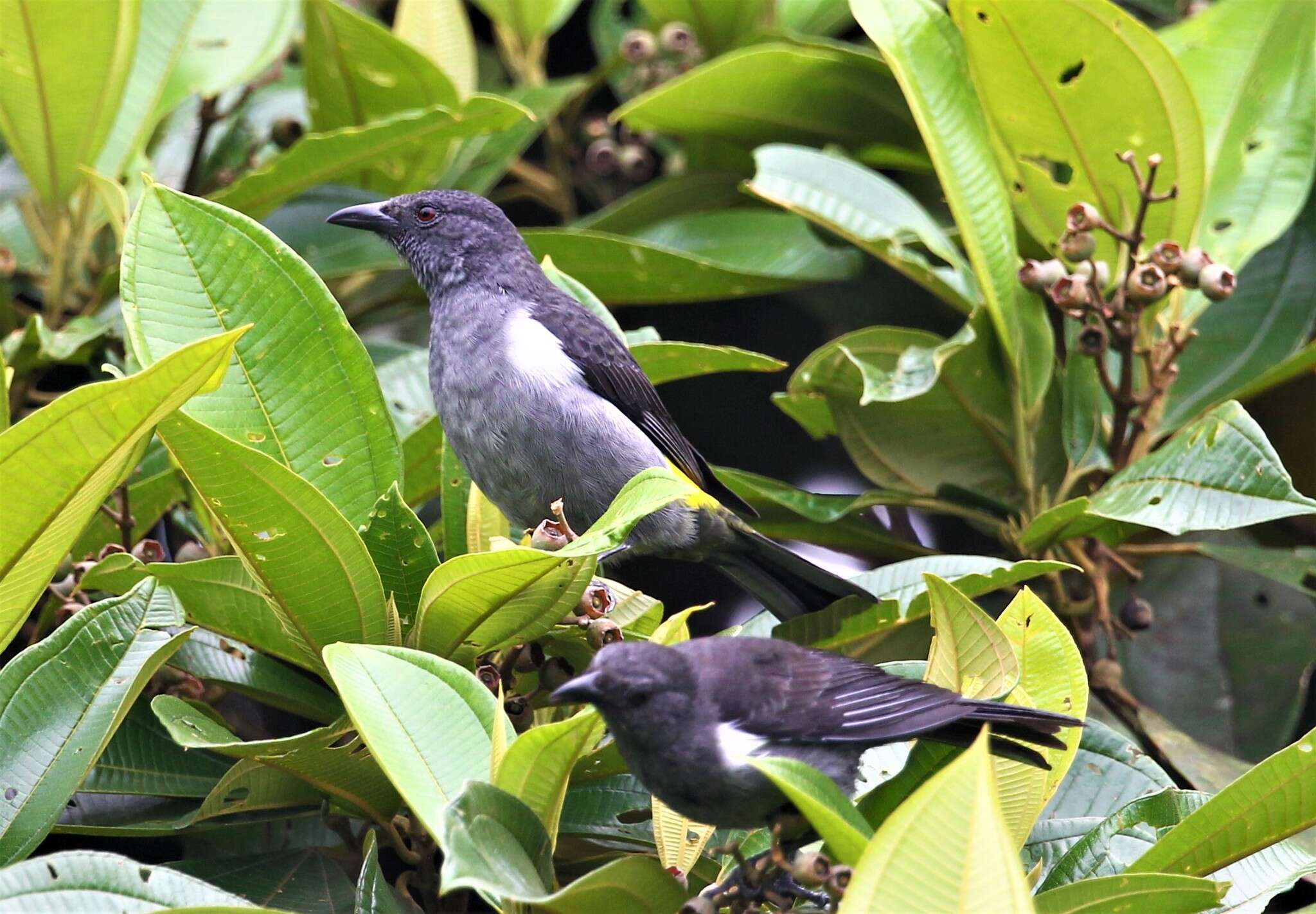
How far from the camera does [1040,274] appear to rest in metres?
3.08

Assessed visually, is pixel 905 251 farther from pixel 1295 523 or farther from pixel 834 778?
pixel 834 778

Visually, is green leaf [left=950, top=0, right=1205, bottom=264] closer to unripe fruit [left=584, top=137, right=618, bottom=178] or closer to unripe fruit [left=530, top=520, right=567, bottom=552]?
unripe fruit [left=584, top=137, right=618, bottom=178]

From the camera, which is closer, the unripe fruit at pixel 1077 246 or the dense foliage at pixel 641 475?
the dense foliage at pixel 641 475

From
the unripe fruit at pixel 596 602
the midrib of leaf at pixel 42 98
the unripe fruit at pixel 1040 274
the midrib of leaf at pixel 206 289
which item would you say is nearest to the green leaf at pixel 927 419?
the unripe fruit at pixel 1040 274

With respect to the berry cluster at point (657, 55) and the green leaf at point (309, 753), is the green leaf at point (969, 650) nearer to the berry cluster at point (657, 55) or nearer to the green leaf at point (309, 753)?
the green leaf at point (309, 753)

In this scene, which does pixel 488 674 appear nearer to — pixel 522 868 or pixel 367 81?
pixel 522 868

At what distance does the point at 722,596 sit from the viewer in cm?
423

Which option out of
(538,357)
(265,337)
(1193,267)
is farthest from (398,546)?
(1193,267)

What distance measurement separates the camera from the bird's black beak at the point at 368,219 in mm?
3254

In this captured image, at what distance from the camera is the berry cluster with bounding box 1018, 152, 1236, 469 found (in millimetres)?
2938

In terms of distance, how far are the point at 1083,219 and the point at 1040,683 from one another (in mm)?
1219

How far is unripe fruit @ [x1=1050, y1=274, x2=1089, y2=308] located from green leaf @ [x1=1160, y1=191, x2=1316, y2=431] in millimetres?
668

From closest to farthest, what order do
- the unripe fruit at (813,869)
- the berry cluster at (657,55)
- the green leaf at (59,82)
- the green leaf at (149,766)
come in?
the unripe fruit at (813,869) → the green leaf at (149,766) → the green leaf at (59,82) → the berry cluster at (657,55)

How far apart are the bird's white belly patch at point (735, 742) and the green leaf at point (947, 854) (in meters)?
0.34
